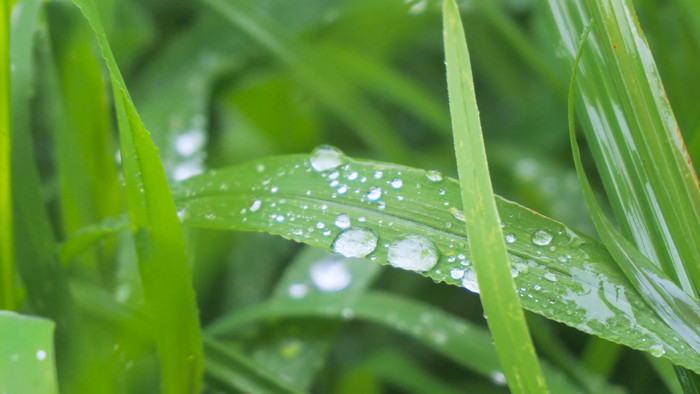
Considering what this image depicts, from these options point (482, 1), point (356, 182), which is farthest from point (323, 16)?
point (356, 182)

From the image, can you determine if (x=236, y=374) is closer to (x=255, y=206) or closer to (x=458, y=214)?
(x=255, y=206)

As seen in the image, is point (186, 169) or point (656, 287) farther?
point (186, 169)

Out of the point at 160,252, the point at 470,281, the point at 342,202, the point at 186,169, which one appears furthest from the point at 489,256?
the point at 186,169

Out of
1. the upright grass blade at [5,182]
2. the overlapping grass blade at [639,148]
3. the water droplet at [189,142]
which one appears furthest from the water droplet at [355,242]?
the water droplet at [189,142]

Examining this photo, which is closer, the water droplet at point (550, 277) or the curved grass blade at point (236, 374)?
the water droplet at point (550, 277)

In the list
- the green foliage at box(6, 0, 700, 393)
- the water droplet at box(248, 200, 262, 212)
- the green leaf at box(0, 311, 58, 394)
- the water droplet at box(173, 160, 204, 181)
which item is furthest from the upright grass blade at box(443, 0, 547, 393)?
the water droplet at box(173, 160, 204, 181)

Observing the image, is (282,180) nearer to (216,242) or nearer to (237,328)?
(237,328)

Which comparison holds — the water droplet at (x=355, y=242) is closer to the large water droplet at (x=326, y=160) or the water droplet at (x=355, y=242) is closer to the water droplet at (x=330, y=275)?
the large water droplet at (x=326, y=160)

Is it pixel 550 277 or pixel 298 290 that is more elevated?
pixel 550 277

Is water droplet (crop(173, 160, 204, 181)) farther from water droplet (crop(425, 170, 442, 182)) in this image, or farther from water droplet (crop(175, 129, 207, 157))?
water droplet (crop(425, 170, 442, 182))

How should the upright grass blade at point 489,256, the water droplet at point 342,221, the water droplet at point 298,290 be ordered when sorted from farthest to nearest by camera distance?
A: the water droplet at point 298,290 → the water droplet at point 342,221 → the upright grass blade at point 489,256
